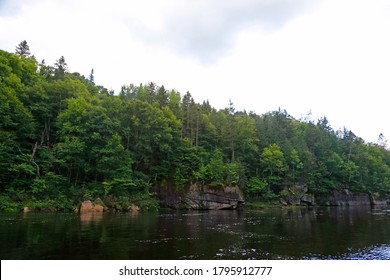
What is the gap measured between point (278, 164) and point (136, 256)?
66483 millimetres

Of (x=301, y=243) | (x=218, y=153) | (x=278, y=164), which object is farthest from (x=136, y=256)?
(x=278, y=164)

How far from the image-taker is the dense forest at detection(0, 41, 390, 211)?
4459 cm

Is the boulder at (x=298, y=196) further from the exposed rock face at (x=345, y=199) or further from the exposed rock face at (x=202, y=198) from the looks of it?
the exposed rock face at (x=202, y=198)

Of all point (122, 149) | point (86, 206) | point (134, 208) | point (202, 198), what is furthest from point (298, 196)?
point (86, 206)

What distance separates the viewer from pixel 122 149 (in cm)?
4934

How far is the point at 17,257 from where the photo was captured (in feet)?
42.2


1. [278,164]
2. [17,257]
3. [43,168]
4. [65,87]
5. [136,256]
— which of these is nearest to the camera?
[17,257]

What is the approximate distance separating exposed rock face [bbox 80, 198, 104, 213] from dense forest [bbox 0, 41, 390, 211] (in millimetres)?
1551

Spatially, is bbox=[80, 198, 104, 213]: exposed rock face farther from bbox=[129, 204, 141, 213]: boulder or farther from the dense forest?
bbox=[129, 204, 141, 213]: boulder

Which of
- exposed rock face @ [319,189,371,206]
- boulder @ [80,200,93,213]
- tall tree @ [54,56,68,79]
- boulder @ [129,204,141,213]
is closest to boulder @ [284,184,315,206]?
exposed rock face @ [319,189,371,206]

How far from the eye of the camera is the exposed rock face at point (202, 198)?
186 ft

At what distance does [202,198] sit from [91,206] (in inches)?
881

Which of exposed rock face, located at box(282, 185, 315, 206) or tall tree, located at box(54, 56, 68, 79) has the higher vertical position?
tall tree, located at box(54, 56, 68, 79)
